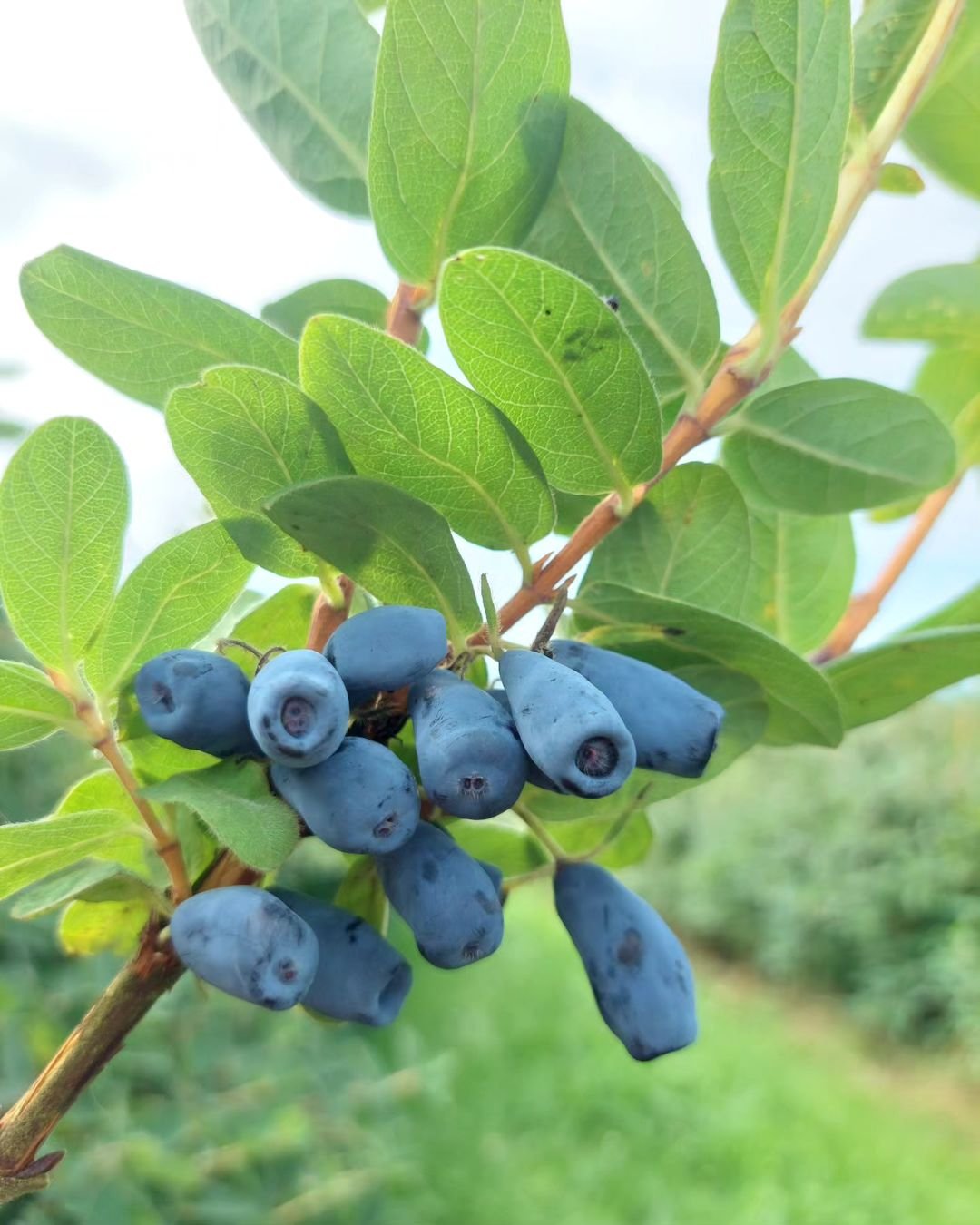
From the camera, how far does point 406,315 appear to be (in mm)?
714

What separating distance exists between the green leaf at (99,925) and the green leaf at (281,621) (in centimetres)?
16

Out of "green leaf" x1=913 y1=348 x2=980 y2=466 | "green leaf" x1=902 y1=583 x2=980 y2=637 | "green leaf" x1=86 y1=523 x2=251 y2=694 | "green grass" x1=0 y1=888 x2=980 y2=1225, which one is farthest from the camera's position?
"green grass" x1=0 y1=888 x2=980 y2=1225

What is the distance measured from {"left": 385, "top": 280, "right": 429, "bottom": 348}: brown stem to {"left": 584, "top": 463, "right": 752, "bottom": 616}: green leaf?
186mm

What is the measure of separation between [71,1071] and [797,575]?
57cm

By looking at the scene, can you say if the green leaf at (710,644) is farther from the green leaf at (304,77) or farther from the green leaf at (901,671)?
the green leaf at (304,77)

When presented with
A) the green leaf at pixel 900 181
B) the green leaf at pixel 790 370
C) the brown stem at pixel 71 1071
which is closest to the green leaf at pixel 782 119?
the green leaf at pixel 790 370

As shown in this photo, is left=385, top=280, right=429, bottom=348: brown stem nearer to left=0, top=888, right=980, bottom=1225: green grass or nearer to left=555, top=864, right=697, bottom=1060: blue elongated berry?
left=555, top=864, right=697, bottom=1060: blue elongated berry

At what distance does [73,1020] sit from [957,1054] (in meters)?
7.32

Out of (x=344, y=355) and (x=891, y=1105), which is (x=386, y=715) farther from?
(x=891, y=1105)

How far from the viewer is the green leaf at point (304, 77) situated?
2.42 ft

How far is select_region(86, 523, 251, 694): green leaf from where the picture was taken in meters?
0.56

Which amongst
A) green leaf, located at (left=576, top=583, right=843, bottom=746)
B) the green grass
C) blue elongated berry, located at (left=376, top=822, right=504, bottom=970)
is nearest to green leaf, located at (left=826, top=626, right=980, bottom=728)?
green leaf, located at (left=576, top=583, right=843, bottom=746)

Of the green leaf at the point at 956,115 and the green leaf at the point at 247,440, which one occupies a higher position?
the green leaf at the point at 956,115

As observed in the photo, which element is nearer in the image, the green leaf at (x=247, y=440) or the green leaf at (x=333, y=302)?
the green leaf at (x=247, y=440)
